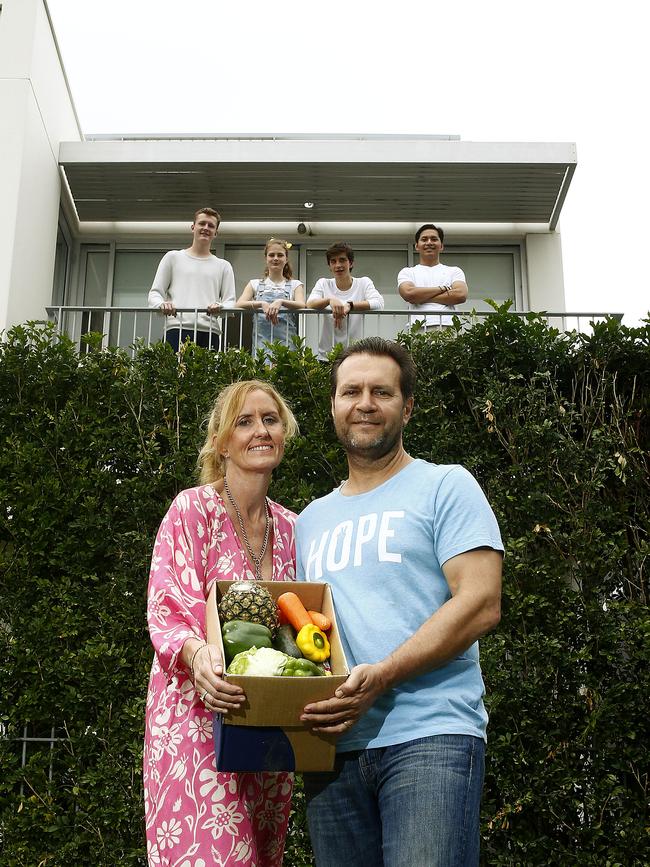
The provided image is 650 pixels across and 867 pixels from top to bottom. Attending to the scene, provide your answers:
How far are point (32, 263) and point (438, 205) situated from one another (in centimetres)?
501

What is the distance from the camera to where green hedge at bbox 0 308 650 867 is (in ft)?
13.6

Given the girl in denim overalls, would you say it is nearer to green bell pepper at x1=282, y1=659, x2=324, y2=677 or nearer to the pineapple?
the pineapple

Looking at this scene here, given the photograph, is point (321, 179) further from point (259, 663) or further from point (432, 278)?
point (259, 663)

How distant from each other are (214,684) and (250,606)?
0.25 meters

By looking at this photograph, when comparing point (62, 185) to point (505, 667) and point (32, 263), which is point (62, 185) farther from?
point (505, 667)

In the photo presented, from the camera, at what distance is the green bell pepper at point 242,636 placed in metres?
2.10

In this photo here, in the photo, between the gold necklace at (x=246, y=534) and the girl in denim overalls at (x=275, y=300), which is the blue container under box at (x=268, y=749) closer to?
the gold necklace at (x=246, y=534)

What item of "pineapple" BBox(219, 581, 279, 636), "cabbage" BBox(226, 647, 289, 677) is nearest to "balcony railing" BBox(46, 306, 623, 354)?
"pineapple" BBox(219, 581, 279, 636)

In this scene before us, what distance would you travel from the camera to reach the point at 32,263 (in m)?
9.23

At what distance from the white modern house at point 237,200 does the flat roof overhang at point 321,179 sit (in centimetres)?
2

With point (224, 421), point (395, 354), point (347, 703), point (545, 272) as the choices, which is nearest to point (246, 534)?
point (224, 421)

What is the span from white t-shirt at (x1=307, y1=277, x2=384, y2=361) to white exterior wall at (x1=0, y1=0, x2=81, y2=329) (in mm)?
3181

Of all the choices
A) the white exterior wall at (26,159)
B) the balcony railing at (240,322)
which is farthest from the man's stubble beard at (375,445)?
the white exterior wall at (26,159)

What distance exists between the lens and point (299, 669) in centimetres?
202
